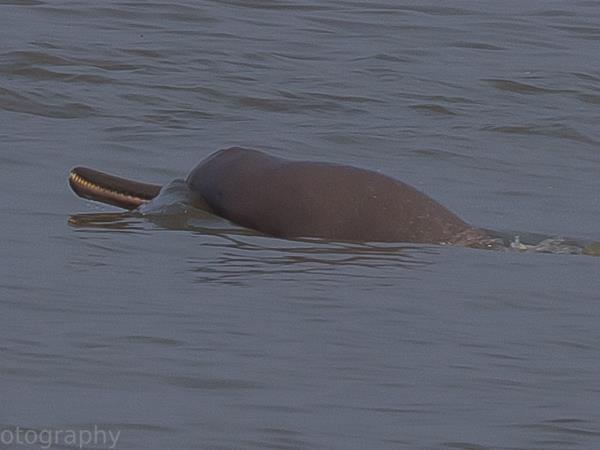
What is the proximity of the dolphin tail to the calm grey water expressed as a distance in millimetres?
83

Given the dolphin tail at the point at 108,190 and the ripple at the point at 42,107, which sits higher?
the dolphin tail at the point at 108,190

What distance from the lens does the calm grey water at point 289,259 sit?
5191 millimetres

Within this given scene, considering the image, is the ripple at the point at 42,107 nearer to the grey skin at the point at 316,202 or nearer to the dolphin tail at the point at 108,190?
the dolphin tail at the point at 108,190

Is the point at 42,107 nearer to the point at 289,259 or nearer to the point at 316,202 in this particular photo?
the point at 316,202

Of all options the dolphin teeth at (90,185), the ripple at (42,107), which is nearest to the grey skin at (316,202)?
the dolphin teeth at (90,185)

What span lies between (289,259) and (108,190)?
1.23m

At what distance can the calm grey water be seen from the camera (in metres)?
5.19

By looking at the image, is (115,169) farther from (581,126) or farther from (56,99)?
(581,126)

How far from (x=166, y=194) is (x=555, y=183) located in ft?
7.91

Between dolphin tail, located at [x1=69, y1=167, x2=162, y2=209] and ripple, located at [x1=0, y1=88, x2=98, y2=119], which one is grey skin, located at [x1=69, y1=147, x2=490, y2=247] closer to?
dolphin tail, located at [x1=69, y1=167, x2=162, y2=209]

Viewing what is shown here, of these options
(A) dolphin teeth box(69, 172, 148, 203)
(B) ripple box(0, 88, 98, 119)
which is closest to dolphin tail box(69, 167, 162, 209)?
(A) dolphin teeth box(69, 172, 148, 203)

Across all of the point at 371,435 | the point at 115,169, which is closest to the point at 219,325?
the point at 371,435

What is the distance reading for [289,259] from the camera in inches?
295

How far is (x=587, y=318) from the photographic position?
6.66 metres
